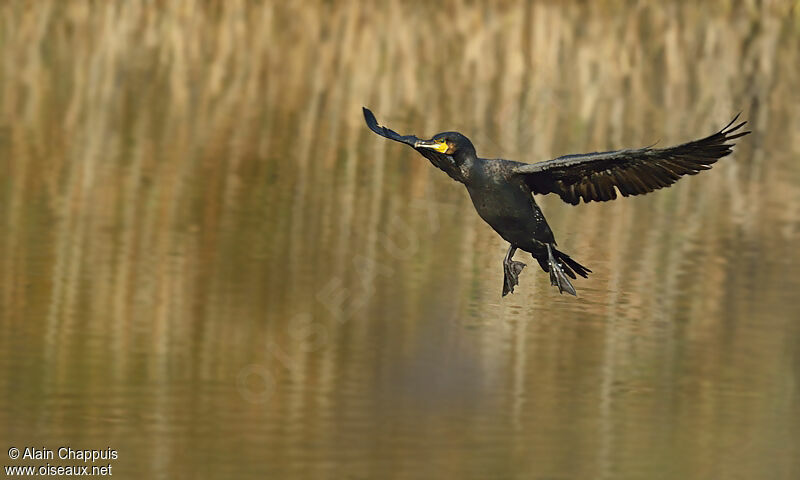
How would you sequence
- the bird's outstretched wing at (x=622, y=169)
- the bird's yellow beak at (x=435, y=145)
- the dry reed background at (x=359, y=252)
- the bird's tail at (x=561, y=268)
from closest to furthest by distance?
the bird's outstretched wing at (x=622, y=169), the bird's yellow beak at (x=435, y=145), the dry reed background at (x=359, y=252), the bird's tail at (x=561, y=268)

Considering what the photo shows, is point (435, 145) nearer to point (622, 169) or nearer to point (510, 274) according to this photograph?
point (622, 169)

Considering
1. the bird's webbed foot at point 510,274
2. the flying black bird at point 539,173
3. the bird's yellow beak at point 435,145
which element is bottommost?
the bird's webbed foot at point 510,274

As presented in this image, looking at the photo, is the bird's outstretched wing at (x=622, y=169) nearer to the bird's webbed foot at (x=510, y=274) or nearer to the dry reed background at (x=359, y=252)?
the bird's webbed foot at (x=510, y=274)

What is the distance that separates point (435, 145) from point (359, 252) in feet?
10.6

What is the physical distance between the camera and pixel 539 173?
6156 mm

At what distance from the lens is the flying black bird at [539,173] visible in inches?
224

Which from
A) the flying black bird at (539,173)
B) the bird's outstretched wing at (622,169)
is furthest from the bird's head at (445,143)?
the bird's outstretched wing at (622,169)

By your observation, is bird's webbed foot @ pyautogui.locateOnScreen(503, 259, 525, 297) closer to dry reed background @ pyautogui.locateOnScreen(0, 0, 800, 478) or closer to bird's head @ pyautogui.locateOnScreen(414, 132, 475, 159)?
dry reed background @ pyautogui.locateOnScreen(0, 0, 800, 478)

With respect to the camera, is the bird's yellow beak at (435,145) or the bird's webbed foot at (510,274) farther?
the bird's webbed foot at (510,274)

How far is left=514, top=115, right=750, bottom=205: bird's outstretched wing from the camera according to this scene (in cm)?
562

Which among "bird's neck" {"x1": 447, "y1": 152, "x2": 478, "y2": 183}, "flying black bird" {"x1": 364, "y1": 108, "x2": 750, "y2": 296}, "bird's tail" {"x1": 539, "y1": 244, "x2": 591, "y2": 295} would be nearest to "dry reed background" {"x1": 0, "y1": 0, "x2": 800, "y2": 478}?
"bird's tail" {"x1": 539, "y1": 244, "x2": 591, "y2": 295}

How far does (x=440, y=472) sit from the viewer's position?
5980 millimetres

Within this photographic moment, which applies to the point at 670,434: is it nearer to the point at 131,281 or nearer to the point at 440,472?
the point at 440,472

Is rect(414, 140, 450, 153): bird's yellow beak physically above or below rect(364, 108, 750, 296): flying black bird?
above
